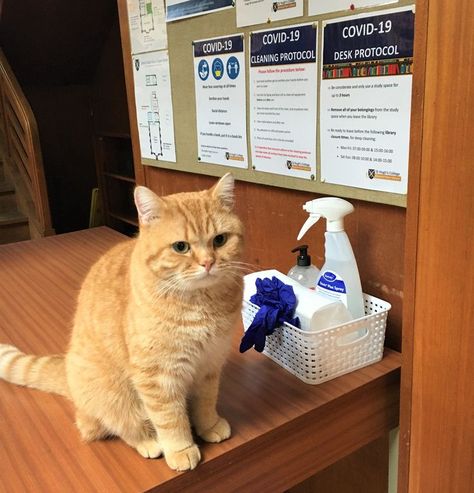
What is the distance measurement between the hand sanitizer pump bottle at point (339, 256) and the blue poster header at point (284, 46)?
1.07 ft

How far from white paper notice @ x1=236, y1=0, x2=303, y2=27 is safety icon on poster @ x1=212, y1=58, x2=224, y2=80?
0.40ft

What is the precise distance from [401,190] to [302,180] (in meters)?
0.27

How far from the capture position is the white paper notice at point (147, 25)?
1.57 m

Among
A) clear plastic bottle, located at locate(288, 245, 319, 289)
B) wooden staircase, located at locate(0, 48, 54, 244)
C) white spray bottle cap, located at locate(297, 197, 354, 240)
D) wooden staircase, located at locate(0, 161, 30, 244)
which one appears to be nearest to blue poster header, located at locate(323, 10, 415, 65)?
white spray bottle cap, located at locate(297, 197, 354, 240)

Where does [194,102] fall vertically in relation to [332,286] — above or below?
above

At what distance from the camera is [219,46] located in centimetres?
137

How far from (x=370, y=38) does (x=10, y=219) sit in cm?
350

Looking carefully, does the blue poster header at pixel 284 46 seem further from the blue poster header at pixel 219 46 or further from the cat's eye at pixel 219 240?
the cat's eye at pixel 219 240

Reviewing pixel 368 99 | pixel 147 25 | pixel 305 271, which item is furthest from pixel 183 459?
pixel 147 25

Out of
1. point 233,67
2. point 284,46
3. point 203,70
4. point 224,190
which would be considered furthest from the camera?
point 203,70

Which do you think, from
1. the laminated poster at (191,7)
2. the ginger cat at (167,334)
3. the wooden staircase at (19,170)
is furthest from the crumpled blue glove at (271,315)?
the wooden staircase at (19,170)

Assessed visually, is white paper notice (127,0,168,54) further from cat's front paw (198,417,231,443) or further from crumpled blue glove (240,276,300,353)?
cat's front paw (198,417,231,443)

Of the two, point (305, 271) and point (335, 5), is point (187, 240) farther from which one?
point (335, 5)

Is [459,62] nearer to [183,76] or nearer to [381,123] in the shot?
[381,123]
